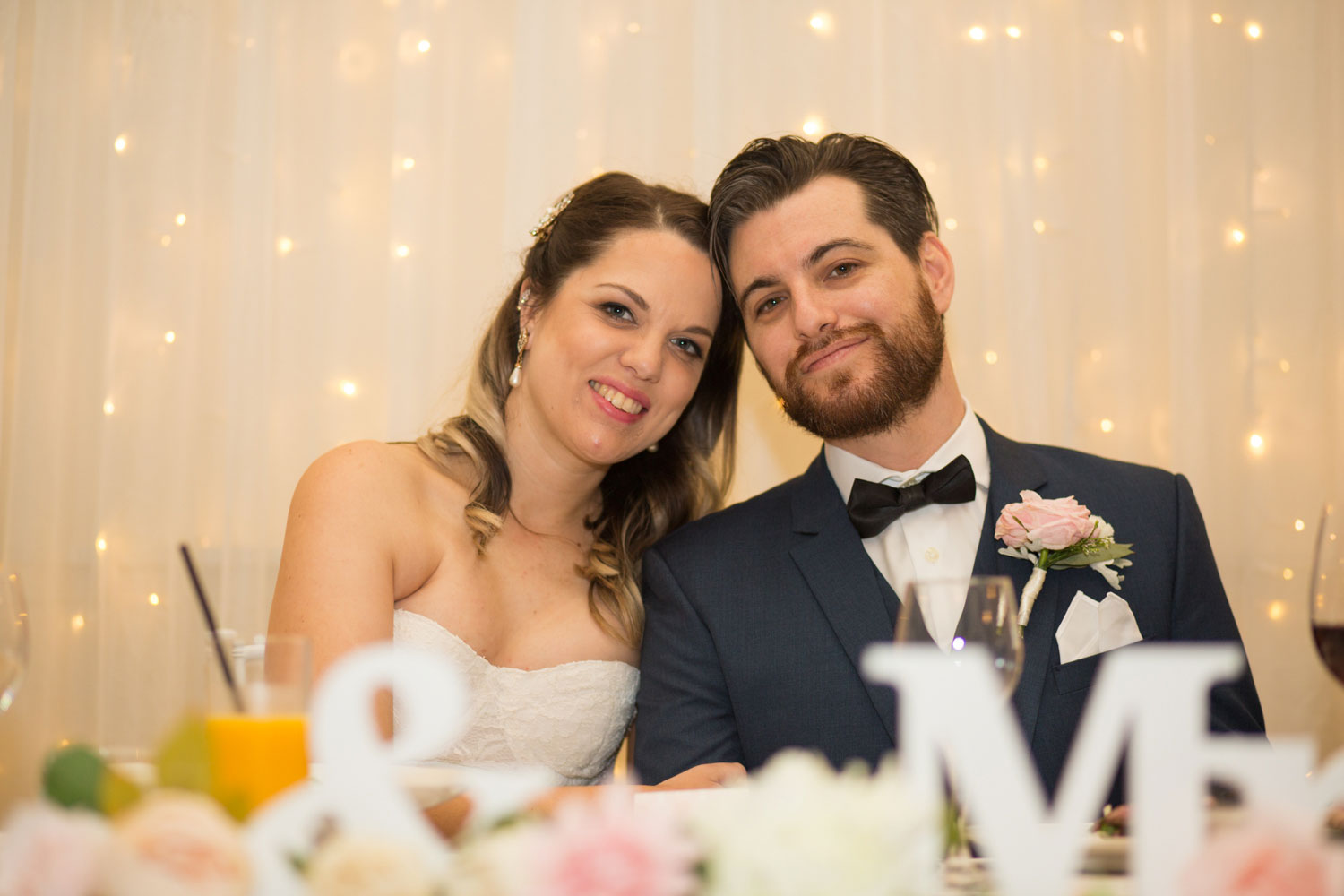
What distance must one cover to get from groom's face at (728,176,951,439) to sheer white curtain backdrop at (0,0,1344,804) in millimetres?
742

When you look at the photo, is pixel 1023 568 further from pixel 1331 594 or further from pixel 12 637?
pixel 12 637

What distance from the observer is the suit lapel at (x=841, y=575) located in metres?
1.86

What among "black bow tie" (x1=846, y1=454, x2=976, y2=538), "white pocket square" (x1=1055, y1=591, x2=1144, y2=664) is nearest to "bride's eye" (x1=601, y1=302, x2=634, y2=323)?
"black bow tie" (x1=846, y1=454, x2=976, y2=538)

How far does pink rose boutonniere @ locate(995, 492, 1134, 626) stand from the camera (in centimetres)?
173

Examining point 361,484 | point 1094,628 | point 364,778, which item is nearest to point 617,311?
point 361,484

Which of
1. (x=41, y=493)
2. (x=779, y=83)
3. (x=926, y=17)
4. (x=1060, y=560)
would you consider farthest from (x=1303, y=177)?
(x=41, y=493)

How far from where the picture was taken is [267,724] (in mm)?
823

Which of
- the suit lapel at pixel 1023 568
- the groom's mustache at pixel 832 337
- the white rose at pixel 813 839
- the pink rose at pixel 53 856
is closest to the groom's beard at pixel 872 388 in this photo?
the groom's mustache at pixel 832 337

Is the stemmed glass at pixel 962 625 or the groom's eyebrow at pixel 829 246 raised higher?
the groom's eyebrow at pixel 829 246

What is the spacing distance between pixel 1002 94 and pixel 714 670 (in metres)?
1.84

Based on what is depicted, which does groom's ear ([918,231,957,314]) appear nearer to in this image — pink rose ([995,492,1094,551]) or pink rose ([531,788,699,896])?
pink rose ([995,492,1094,551])

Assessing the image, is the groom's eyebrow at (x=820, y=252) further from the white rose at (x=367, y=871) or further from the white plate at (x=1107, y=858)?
the white rose at (x=367, y=871)

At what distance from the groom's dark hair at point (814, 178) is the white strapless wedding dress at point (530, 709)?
35.6 inches

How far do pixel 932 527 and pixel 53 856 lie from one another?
1628 mm
